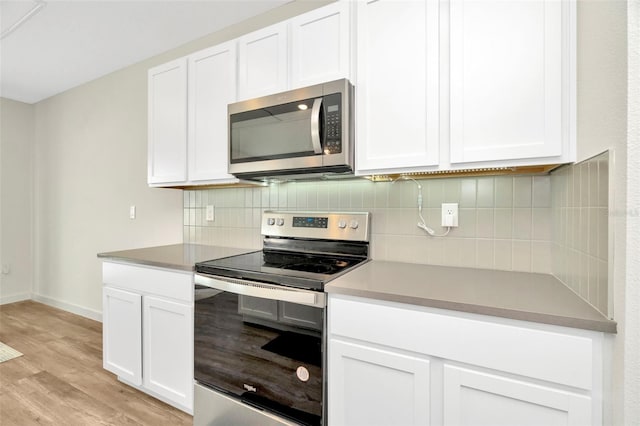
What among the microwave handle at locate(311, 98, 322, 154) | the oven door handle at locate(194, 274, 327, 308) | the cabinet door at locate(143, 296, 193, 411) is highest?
the microwave handle at locate(311, 98, 322, 154)

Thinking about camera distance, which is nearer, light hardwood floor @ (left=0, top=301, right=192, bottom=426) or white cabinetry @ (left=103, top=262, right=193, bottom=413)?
white cabinetry @ (left=103, top=262, right=193, bottom=413)

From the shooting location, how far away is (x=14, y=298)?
152 inches

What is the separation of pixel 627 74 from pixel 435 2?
0.80m

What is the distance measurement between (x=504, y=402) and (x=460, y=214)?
84 cm

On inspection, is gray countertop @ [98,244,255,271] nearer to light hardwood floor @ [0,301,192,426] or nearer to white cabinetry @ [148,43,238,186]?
white cabinetry @ [148,43,238,186]

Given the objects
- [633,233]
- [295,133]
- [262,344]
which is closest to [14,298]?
[262,344]

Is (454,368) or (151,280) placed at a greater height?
(151,280)

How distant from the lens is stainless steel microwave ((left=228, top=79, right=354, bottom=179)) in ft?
4.66

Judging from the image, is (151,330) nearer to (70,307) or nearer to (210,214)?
(210,214)

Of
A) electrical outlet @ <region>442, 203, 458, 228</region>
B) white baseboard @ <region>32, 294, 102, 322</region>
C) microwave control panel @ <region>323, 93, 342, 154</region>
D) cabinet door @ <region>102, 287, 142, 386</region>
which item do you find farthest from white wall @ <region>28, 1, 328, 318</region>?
electrical outlet @ <region>442, 203, 458, 228</region>

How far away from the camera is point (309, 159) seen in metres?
1.48

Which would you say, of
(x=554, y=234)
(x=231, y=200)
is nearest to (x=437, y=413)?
(x=554, y=234)

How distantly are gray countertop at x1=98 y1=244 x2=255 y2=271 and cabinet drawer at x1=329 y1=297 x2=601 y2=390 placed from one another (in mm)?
951

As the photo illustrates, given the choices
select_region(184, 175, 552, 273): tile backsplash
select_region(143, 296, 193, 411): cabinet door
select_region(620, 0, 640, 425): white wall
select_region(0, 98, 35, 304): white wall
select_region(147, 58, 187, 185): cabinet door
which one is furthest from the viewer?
select_region(0, 98, 35, 304): white wall
